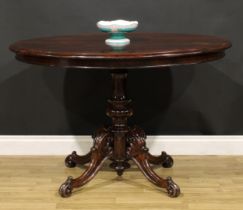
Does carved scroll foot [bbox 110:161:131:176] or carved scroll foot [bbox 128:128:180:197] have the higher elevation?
carved scroll foot [bbox 128:128:180:197]

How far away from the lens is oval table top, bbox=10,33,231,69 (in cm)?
185

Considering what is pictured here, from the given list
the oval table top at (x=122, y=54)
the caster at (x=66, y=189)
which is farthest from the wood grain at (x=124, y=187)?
the oval table top at (x=122, y=54)

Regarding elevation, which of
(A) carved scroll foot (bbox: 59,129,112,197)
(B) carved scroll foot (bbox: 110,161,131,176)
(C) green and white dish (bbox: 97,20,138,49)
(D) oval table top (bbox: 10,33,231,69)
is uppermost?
(C) green and white dish (bbox: 97,20,138,49)

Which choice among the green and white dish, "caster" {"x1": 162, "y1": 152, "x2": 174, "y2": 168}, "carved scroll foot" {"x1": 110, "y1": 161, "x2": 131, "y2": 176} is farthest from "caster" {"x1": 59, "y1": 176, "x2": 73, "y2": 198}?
the green and white dish

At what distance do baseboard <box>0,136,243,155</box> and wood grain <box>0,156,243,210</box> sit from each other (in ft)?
0.17

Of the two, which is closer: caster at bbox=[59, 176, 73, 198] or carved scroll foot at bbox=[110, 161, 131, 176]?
caster at bbox=[59, 176, 73, 198]

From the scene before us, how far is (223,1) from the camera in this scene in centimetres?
273

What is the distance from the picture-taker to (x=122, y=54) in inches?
71.7

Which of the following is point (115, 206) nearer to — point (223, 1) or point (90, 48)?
point (90, 48)

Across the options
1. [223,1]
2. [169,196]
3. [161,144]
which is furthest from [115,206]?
[223,1]

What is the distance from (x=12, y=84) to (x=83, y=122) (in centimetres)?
51

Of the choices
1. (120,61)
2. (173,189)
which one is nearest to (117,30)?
(120,61)

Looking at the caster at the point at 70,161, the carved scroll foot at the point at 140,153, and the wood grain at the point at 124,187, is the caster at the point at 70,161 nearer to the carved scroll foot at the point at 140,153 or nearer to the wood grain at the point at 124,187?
the wood grain at the point at 124,187

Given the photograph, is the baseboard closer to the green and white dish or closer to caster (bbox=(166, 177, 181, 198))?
caster (bbox=(166, 177, 181, 198))
